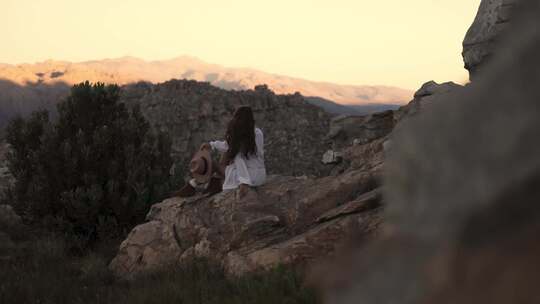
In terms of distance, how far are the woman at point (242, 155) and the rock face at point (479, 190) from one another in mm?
7123

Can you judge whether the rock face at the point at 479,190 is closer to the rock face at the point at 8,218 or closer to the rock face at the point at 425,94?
the rock face at the point at 425,94

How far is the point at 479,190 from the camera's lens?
1.13 m

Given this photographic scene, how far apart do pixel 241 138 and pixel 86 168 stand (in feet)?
12.5

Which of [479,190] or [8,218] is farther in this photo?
[8,218]

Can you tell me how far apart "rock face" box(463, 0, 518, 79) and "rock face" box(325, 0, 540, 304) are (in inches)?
259

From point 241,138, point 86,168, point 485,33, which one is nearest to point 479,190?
point 485,33

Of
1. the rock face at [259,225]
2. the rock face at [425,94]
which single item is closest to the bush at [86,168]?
the rock face at [259,225]

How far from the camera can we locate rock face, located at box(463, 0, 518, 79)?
293 inches

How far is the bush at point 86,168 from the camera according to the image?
34.7 feet

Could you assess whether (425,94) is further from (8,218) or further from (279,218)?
(8,218)

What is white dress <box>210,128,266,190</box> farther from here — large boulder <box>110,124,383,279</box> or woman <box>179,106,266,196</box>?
large boulder <box>110,124,383,279</box>

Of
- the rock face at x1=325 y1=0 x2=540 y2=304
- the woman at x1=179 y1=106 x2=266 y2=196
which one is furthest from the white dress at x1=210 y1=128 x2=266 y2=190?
the rock face at x1=325 y1=0 x2=540 y2=304

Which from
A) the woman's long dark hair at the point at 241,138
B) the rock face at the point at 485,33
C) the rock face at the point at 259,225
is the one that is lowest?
the rock face at the point at 259,225

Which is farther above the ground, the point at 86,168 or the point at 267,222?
the point at 86,168
